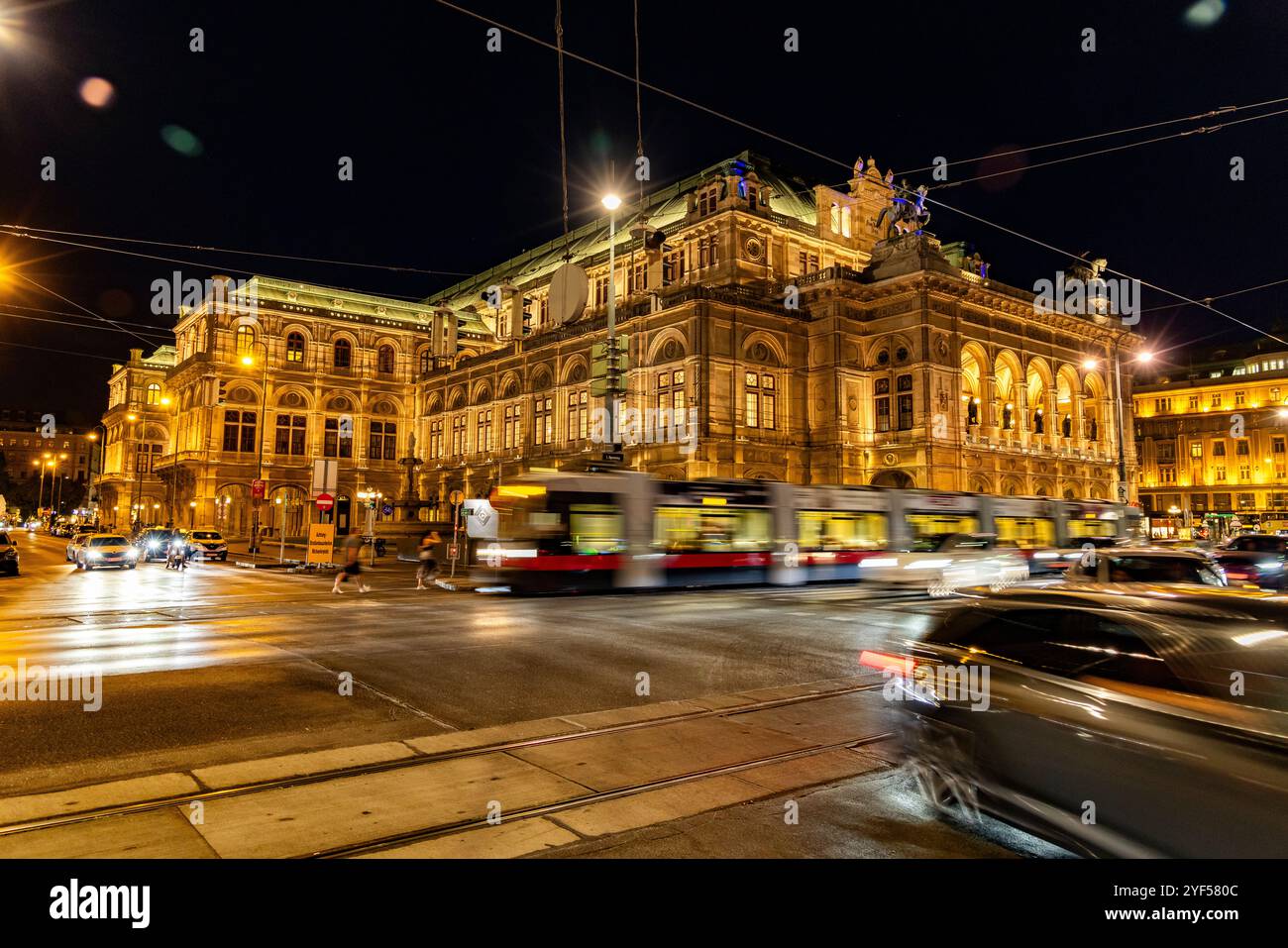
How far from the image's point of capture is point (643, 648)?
1097 centimetres

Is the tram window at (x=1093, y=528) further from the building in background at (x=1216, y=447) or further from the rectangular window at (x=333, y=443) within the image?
the rectangular window at (x=333, y=443)

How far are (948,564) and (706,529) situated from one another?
7990mm

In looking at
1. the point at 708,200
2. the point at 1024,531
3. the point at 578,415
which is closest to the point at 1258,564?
the point at 1024,531

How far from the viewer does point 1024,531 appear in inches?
1133

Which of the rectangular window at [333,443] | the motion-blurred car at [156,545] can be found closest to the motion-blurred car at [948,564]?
the motion-blurred car at [156,545]

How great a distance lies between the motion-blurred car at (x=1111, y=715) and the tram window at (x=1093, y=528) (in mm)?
29444

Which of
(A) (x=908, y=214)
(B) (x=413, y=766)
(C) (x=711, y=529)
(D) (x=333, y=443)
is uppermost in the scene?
(A) (x=908, y=214)

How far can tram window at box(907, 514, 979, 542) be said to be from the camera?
2598 cm

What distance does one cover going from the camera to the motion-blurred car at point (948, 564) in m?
23.4

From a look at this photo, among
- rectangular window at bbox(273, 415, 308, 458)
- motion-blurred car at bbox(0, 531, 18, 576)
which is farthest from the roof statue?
Result: rectangular window at bbox(273, 415, 308, 458)

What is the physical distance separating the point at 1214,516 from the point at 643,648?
84.7 m

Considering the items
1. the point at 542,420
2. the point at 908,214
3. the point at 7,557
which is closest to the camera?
the point at 7,557

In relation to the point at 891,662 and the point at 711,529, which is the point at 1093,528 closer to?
the point at 711,529

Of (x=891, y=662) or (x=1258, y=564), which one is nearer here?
(x=891, y=662)
